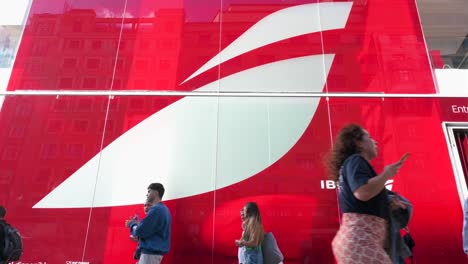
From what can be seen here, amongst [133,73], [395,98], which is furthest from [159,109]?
[395,98]

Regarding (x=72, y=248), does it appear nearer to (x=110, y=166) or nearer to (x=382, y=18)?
(x=110, y=166)

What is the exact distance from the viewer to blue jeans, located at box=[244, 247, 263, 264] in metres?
3.88

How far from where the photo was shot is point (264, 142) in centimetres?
550

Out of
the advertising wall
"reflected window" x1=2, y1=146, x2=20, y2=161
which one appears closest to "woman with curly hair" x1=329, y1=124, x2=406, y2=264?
the advertising wall

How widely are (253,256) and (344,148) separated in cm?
226

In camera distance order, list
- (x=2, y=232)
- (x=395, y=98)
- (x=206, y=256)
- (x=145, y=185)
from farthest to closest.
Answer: (x=395, y=98)
(x=145, y=185)
(x=206, y=256)
(x=2, y=232)

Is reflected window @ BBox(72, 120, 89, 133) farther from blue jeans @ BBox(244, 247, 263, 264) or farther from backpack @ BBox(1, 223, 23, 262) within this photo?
blue jeans @ BBox(244, 247, 263, 264)

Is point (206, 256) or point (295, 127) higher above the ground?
point (295, 127)

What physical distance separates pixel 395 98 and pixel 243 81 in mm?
2602

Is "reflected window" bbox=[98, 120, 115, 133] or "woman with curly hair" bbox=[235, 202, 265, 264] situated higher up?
"reflected window" bbox=[98, 120, 115, 133]

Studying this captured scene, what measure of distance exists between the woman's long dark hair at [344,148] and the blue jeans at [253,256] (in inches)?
81.5

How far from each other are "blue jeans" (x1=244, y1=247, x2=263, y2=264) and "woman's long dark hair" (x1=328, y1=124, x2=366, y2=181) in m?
2.07

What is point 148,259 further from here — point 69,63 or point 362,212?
point 69,63

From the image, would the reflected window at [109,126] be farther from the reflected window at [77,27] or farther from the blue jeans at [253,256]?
the blue jeans at [253,256]
